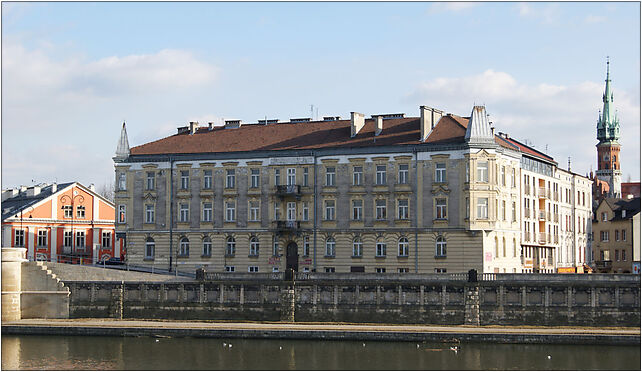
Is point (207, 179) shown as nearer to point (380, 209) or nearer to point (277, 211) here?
point (277, 211)

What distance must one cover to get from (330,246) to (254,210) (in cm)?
716

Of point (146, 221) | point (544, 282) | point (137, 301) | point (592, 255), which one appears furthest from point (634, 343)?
point (592, 255)

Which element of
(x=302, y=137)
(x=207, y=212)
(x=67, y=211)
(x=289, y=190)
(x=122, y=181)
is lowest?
(x=207, y=212)

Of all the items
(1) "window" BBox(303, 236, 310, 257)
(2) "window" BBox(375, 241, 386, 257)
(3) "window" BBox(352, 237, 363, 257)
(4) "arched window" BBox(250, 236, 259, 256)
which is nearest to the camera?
(2) "window" BBox(375, 241, 386, 257)

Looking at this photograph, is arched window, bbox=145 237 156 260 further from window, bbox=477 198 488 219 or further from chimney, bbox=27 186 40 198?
window, bbox=477 198 488 219

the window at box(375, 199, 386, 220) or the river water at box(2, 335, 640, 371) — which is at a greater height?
the window at box(375, 199, 386, 220)

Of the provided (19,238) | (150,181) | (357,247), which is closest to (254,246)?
(357,247)

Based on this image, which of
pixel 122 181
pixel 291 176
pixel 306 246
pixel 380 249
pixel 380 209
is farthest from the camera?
pixel 122 181

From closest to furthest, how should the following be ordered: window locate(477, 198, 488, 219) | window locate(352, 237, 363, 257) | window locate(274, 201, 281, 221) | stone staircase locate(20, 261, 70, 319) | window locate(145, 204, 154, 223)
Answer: stone staircase locate(20, 261, 70, 319)
window locate(477, 198, 488, 219)
window locate(352, 237, 363, 257)
window locate(274, 201, 281, 221)
window locate(145, 204, 154, 223)

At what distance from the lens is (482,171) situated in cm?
7906

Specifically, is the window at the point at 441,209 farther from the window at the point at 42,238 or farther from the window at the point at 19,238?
the window at the point at 19,238

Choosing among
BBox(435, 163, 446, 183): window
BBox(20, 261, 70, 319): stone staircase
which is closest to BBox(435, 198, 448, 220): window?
BBox(435, 163, 446, 183): window

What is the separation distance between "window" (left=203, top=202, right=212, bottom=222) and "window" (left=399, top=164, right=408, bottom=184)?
647 inches

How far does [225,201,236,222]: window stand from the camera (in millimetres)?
86312
